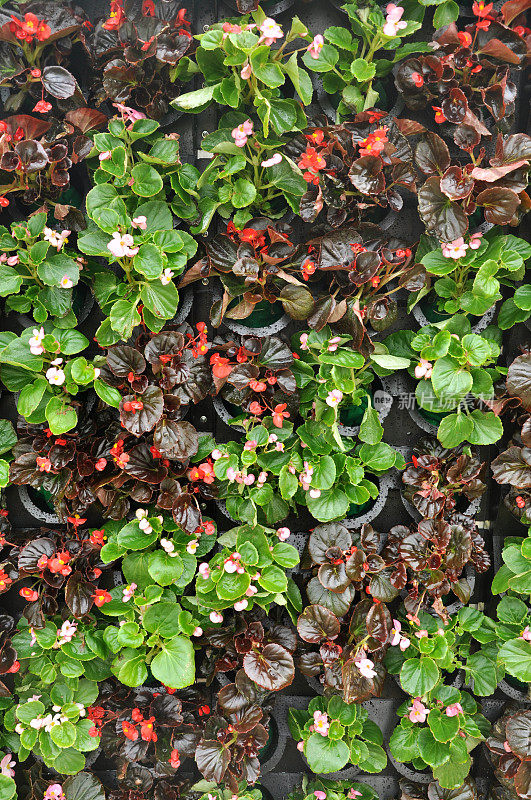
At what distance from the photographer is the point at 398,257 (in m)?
1.45

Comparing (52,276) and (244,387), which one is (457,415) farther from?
(52,276)

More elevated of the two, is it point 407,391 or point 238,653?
point 407,391

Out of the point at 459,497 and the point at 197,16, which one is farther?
the point at 459,497

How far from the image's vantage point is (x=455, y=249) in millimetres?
1407

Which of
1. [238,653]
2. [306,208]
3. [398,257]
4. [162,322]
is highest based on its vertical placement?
[306,208]

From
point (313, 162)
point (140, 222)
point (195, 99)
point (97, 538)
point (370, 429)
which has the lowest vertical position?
point (97, 538)

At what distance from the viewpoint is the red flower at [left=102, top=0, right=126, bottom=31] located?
1398 millimetres

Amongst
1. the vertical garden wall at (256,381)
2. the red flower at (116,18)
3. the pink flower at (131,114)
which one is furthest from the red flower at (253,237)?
the red flower at (116,18)

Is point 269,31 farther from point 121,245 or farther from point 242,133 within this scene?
point 121,245

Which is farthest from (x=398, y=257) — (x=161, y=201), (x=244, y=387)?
(x=161, y=201)

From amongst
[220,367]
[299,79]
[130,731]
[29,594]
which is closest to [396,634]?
[130,731]

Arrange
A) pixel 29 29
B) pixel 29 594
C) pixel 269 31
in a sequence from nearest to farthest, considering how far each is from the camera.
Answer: pixel 269 31, pixel 29 29, pixel 29 594

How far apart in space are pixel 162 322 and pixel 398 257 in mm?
678

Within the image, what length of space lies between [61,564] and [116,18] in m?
1.49
